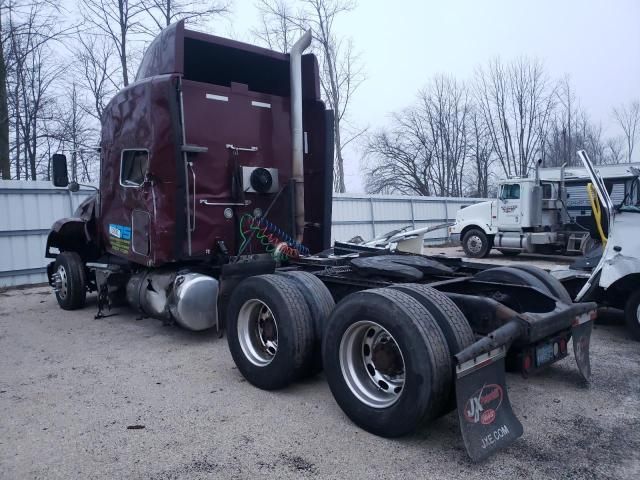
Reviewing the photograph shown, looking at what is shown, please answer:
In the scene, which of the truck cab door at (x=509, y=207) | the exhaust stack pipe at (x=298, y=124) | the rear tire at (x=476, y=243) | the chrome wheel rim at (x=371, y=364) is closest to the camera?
the chrome wheel rim at (x=371, y=364)

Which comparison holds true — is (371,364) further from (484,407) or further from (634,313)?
(634,313)

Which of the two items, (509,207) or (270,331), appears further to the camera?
(509,207)

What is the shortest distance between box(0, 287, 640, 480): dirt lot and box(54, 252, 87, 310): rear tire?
2.33 meters

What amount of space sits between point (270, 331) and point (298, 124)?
3.13 m

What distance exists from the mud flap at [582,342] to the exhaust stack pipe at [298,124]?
3.75m

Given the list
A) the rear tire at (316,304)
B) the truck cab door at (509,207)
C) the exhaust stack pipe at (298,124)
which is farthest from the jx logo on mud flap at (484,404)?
the truck cab door at (509,207)

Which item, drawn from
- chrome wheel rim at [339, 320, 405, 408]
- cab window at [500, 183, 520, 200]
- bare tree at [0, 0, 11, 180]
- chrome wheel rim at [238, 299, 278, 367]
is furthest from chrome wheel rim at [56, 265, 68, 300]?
cab window at [500, 183, 520, 200]

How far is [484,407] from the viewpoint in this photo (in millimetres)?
3008

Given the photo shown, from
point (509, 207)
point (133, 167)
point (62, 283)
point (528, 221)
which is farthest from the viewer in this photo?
point (509, 207)

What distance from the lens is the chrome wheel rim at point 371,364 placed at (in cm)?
340

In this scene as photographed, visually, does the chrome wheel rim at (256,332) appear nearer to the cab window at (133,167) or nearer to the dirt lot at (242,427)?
the dirt lot at (242,427)

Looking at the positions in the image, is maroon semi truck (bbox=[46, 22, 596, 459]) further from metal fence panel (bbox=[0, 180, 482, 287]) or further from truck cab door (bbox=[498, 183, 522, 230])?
truck cab door (bbox=[498, 183, 522, 230])

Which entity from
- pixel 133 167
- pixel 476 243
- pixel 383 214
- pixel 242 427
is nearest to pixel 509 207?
pixel 476 243

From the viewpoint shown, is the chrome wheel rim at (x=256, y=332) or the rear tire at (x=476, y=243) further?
the rear tire at (x=476, y=243)
